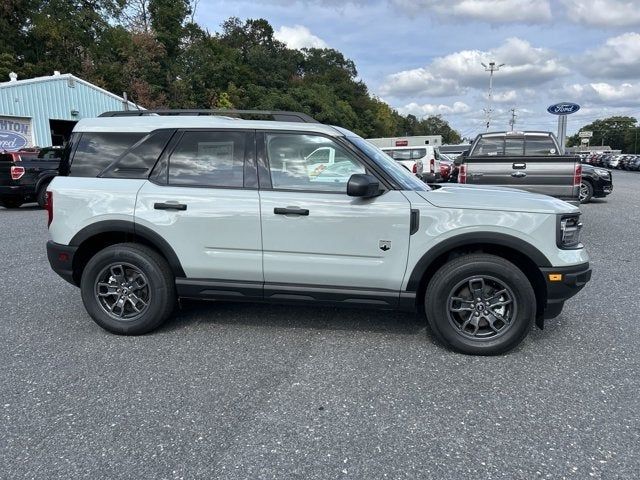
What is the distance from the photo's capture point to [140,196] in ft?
13.6

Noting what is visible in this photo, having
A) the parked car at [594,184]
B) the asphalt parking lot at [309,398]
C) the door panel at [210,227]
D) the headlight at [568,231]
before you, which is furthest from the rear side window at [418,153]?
the door panel at [210,227]

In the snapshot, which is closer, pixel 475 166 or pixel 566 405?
pixel 566 405

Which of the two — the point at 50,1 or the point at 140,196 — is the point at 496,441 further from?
the point at 50,1

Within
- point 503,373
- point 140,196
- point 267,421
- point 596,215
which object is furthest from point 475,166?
point 267,421

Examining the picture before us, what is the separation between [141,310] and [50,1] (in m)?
39.7

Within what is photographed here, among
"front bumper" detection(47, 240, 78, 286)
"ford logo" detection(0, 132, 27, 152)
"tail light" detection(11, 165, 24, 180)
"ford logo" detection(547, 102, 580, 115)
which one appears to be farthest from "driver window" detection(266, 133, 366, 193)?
"ford logo" detection(0, 132, 27, 152)

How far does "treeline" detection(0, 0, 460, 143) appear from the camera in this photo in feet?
109

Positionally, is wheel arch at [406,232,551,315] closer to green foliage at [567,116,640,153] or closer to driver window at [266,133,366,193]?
driver window at [266,133,366,193]

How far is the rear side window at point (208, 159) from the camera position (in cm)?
415

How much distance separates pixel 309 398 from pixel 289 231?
1319 millimetres

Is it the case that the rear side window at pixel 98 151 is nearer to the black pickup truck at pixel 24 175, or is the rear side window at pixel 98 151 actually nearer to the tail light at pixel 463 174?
the tail light at pixel 463 174

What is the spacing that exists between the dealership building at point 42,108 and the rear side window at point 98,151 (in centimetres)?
1861

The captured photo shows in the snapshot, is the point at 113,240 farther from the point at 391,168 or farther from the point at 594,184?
the point at 594,184

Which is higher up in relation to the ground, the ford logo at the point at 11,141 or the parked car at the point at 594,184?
the ford logo at the point at 11,141
